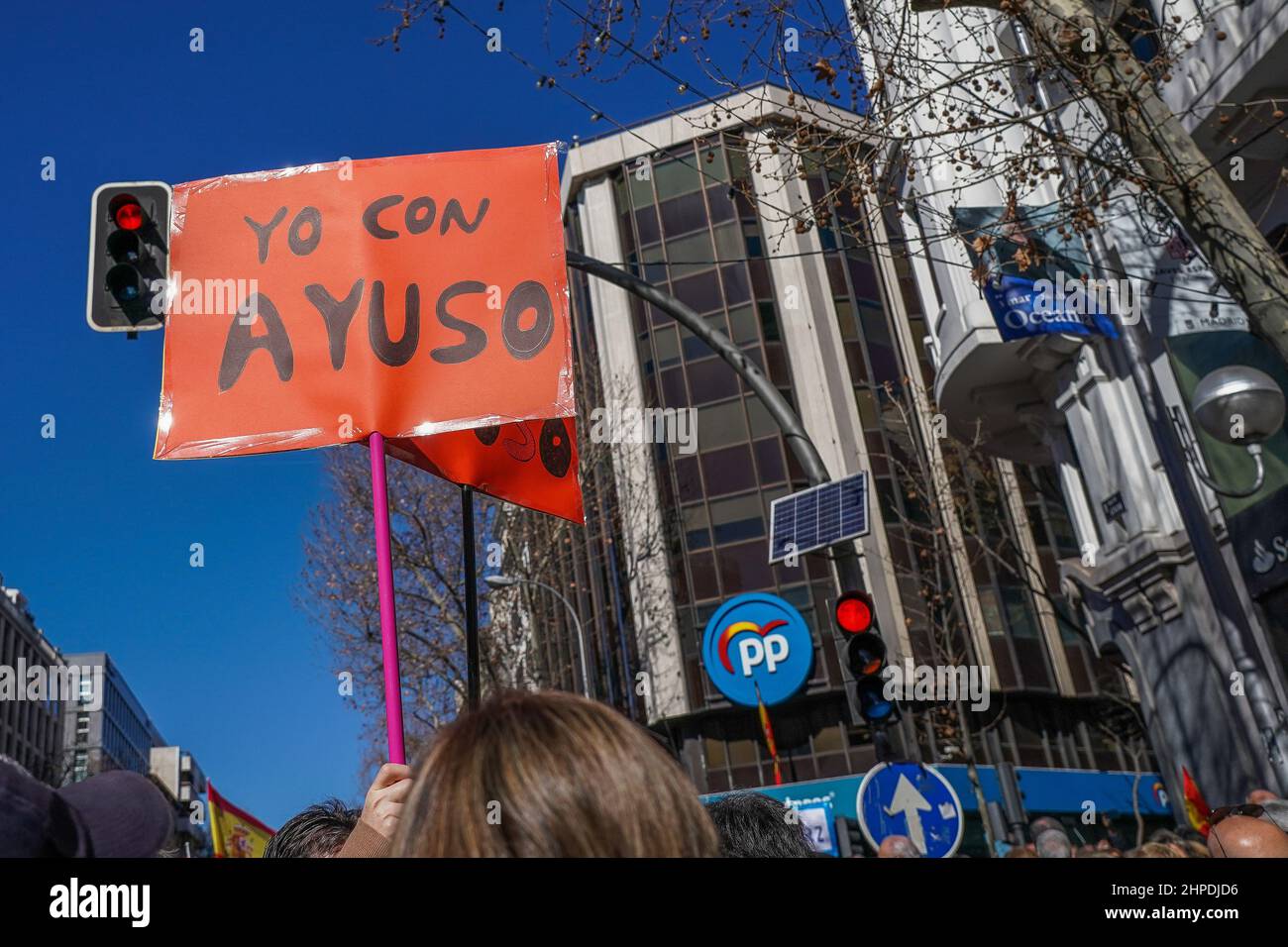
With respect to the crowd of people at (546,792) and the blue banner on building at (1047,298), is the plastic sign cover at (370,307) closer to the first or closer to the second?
the crowd of people at (546,792)

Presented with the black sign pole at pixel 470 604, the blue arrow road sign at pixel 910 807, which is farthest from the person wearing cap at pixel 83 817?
the blue arrow road sign at pixel 910 807

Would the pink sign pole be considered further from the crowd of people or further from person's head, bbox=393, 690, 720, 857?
person's head, bbox=393, 690, 720, 857

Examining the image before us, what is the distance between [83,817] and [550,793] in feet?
3.27

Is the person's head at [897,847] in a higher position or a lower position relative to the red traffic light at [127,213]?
lower

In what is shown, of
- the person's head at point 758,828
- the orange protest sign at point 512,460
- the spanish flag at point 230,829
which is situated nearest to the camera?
the person's head at point 758,828

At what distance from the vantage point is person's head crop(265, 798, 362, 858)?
3.37 meters

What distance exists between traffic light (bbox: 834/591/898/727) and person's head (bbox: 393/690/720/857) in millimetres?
6696

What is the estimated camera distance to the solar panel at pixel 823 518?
7965 millimetres

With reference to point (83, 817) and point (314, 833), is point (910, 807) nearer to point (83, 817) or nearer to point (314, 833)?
point (314, 833)

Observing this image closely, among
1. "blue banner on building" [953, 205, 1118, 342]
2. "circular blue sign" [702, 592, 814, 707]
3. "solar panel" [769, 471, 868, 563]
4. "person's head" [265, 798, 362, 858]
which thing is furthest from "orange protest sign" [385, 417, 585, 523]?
"blue banner on building" [953, 205, 1118, 342]

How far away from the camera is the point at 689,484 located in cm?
3659
